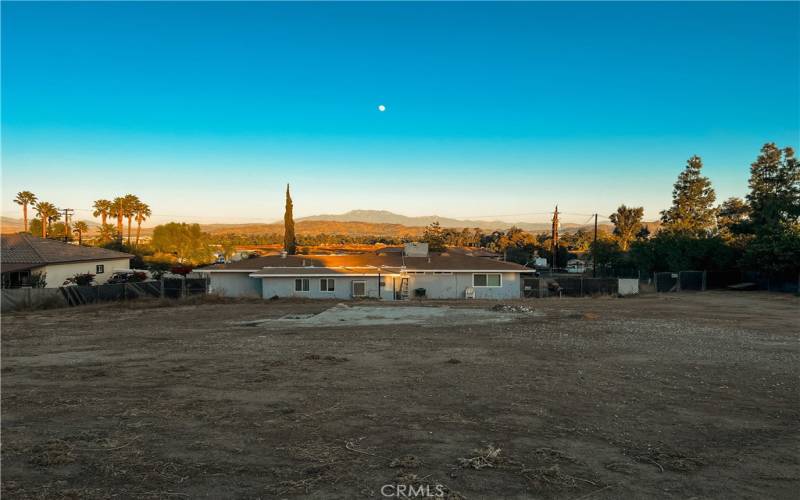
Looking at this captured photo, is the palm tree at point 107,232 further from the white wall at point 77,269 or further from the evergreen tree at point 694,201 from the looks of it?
the evergreen tree at point 694,201

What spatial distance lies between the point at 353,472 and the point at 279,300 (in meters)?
26.9

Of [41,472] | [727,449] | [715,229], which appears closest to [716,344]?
[727,449]

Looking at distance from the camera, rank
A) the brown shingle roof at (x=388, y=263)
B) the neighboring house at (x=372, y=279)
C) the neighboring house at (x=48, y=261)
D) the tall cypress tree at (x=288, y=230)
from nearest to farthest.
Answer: the neighboring house at (x=48, y=261) → the neighboring house at (x=372, y=279) → the brown shingle roof at (x=388, y=263) → the tall cypress tree at (x=288, y=230)

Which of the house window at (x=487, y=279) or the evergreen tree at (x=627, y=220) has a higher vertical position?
the evergreen tree at (x=627, y=220)

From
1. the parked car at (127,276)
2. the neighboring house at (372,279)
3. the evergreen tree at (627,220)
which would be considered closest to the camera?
the neighboring house at (372,279)

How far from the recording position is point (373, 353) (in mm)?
13500

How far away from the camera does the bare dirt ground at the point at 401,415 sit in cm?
547

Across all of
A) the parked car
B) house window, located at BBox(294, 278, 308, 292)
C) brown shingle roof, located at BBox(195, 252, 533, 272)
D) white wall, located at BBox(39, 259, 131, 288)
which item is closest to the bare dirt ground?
house window, located at BBox(294, 278, 308, 292)

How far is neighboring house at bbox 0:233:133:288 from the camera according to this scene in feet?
109

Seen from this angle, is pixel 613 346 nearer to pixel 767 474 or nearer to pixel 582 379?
pixel 582 379

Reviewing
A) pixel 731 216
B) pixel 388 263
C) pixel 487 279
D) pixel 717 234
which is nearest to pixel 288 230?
pixel 388 263

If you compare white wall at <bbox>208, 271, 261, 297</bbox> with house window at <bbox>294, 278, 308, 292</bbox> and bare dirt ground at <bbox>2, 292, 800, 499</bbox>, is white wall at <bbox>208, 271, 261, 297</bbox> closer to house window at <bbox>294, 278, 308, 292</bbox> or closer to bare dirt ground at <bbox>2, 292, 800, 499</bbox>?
house window at <bbox>294, 278, 308, 292</bbox>

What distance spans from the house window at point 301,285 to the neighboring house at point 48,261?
1800cm

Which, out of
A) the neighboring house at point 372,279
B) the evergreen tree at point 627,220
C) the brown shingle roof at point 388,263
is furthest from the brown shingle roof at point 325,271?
the evergreen tree at point 627,220
